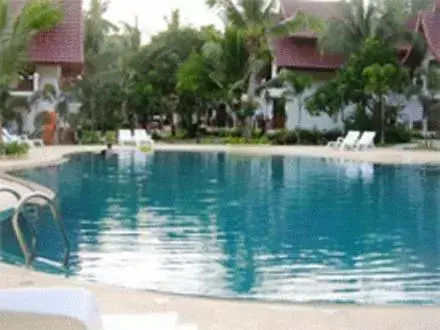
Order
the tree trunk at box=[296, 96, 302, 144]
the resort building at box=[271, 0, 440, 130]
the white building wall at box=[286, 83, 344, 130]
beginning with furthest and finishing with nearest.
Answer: the white building wall at box=[286, 83, 344, 130] → the resort building at box=[271, 0, 440, 130] → the tree trunk at box=[296, 96, 302, 144]

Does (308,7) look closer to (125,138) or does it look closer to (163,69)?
(163,69)

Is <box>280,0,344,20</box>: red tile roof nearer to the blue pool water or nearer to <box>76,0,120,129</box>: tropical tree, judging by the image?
<box>76,0,120,129</box>: tropical tree

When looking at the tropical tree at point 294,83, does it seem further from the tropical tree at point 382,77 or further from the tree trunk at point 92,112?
the tree trunk at point 92,112

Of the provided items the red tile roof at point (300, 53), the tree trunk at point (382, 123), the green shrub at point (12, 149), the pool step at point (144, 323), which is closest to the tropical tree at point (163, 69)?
the red tile roof at point (300, 53)

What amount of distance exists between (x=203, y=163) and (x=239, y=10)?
10.5 meters

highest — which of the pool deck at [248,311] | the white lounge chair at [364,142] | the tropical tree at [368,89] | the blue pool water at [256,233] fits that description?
the tropical tree at [368,89]

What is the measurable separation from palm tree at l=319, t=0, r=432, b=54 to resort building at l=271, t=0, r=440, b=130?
48.4 inches

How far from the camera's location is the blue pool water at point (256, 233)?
7715mm

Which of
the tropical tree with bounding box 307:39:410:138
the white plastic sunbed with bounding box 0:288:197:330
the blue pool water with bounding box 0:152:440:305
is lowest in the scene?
the blue pool water with bounding box 0:152:440:305

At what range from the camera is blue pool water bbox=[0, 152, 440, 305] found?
7.71 m

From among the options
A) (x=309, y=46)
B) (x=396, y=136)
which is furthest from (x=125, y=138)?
(x=309, y=46)

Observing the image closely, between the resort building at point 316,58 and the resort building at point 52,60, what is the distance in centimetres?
797

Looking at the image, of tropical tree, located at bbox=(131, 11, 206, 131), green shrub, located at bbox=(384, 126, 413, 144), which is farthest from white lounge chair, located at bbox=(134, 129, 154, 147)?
green shrub, located at bbox=(384, 126, 413, 144)

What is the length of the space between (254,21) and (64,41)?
7187 millimetres
